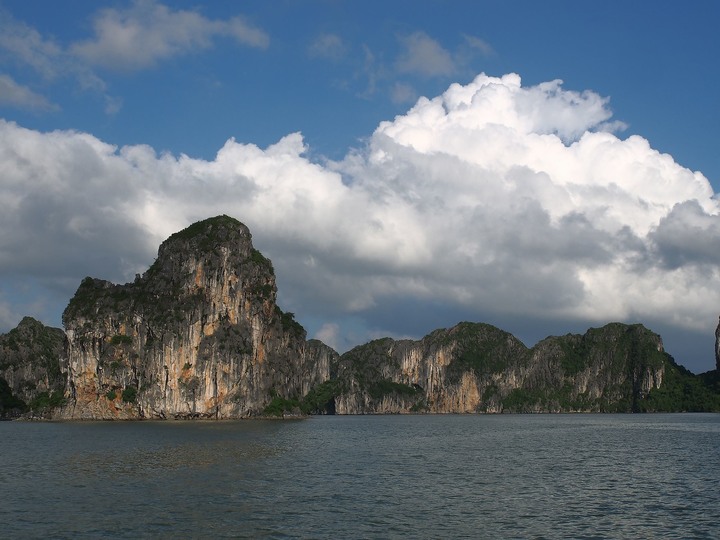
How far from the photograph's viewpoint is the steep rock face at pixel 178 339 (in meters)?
166

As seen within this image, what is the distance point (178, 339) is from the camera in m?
167

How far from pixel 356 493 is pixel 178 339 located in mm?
128901

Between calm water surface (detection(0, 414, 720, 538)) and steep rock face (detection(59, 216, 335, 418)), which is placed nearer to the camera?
calm water surface (detection(0, 414, 720, 538))

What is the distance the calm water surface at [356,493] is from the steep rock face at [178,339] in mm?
91220

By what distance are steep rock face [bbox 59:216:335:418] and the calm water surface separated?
299ft

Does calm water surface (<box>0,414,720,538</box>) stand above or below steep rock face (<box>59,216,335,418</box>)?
below

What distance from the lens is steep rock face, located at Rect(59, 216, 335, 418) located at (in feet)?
546

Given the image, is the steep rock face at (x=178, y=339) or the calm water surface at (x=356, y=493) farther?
the steep rock face at (x=178, y=339)

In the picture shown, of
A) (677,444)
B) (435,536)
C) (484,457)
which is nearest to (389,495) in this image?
(435,536)

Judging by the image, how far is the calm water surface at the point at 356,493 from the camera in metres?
33.9

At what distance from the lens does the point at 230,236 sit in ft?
582

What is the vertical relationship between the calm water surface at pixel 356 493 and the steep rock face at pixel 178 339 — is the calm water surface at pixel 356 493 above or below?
below

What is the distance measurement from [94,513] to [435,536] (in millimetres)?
17391

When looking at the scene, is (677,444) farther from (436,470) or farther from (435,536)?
(435,536)
